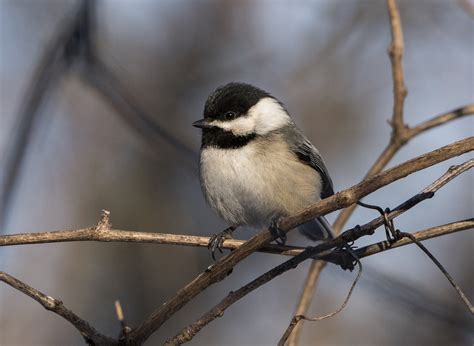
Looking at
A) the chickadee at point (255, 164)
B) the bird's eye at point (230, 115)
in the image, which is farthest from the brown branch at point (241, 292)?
the bird's eye at point (230, 115)

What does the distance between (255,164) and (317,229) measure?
2.38 feet

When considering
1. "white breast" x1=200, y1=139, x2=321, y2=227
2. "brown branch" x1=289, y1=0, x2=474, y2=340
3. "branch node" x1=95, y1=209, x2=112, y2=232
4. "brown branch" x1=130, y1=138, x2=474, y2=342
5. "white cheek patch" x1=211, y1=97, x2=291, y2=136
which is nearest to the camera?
"brown branch" x1=130, y1=138, x2=474, y2=342

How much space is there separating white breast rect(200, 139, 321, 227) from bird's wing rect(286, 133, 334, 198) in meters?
0.10

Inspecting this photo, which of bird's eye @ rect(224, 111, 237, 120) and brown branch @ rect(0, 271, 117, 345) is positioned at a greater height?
bird's eye @ rect(224, 111, 237, 120)

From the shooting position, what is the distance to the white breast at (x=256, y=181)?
371cm

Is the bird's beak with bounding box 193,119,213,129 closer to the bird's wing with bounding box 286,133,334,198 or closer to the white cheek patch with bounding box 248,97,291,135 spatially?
the white cheek patch with bounding box 248,97,291,135

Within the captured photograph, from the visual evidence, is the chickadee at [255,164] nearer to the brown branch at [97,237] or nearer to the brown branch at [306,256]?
the brown branch at [97,237]

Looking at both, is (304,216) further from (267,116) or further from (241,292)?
(267,116)

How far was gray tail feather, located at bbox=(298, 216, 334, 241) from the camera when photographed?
13.4ft

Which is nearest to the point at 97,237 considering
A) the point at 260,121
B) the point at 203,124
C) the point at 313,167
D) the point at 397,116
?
the point at 397,116

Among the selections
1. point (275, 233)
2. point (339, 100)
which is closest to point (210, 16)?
point (339, 100)

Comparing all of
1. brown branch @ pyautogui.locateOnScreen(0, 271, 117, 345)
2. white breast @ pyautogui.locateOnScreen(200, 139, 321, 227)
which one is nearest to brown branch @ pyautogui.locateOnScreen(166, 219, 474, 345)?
brown branch @ pyautogui.locateOnScreen(0, 271, 117, 345)

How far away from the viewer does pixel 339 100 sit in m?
6.60

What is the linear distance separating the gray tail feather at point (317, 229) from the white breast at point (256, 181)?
0.23 meters
